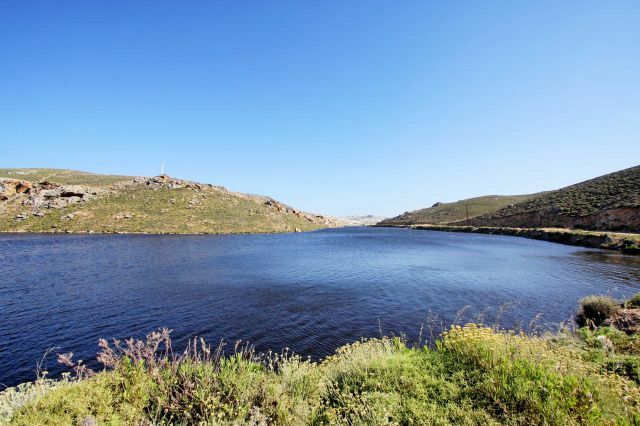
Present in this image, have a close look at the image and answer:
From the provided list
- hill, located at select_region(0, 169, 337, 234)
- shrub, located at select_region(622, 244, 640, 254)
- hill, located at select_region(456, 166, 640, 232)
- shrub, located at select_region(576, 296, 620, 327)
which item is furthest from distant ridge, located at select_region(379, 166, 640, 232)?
hill, located at select_region(0, 169, 337, 234)

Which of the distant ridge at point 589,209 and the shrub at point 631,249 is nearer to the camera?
the shrub at point 631,249

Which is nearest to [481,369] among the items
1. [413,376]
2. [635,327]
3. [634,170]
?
[413,376]

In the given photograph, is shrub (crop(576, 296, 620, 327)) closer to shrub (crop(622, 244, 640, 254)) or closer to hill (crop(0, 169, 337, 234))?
shrub (crop(622, 244, 640, 254))

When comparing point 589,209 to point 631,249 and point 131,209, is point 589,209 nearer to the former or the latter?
point 631,249

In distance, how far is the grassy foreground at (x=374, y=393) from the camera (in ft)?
15.9

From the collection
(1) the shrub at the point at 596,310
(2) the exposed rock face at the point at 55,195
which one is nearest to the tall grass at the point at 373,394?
(1) the shrub at the point at 596,310

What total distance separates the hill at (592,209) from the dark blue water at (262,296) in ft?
92.4

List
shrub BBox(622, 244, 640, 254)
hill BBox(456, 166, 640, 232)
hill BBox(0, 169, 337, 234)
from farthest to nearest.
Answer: hill BBox(0, 169, 337, 234)
hill BBox(456, 166, 640, 232)
shrub BBox(622, 244, 640, 254)

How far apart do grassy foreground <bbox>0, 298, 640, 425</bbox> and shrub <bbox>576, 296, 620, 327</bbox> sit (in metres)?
7.46

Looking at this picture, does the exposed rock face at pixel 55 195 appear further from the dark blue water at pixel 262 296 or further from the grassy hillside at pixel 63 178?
the dark blue water at pixel 262 296

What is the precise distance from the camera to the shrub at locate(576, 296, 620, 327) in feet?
42.7

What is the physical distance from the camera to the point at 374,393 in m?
A: 5.68

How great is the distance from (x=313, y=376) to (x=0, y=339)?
14.4m

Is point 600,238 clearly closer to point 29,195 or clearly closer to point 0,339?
point 0,339
